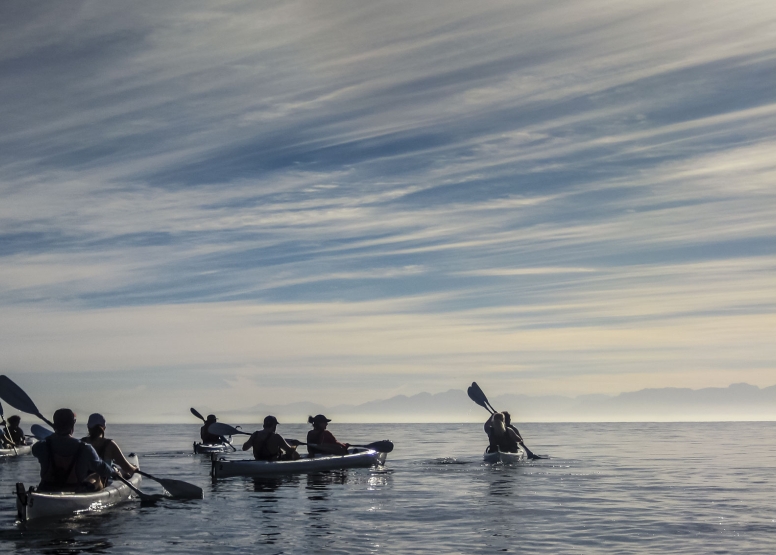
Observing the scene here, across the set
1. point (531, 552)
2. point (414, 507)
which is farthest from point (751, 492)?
point (531, 552)

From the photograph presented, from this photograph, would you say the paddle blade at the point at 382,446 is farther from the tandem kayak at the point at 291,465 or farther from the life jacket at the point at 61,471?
the life jacket at the point at 61,471

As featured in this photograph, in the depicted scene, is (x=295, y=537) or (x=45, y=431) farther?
(x=45, y=431)

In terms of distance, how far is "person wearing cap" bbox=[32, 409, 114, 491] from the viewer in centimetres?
1529

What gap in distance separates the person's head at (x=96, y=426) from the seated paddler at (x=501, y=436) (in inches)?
611

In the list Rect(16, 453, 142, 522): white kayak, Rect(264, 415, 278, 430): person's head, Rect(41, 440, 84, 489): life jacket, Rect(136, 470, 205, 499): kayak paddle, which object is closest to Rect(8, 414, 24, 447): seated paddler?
Rect(264, 415, 278, 430): person's head

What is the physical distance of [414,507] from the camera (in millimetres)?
18828

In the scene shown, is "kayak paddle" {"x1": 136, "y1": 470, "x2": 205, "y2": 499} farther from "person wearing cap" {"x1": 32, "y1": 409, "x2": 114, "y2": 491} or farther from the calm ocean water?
"person wearing cap" {"x1": 32, "y1": 409, "x2": 114, "y2": 491}

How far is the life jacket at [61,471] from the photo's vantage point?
50.9 ft

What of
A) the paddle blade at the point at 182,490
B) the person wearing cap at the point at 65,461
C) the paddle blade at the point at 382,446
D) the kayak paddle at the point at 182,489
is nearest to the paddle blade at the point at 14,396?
the kayak paddle at the point at 182,489

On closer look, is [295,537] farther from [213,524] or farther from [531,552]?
[531,552]

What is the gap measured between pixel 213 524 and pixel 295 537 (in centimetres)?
237

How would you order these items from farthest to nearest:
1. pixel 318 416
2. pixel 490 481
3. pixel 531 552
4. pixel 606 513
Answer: pixel 318 416, pixel 490 481, pixel 606 513, pixel 531 552

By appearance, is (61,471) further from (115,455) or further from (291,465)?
(291,465)

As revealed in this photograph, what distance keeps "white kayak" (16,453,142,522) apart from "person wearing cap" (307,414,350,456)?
1091cm
